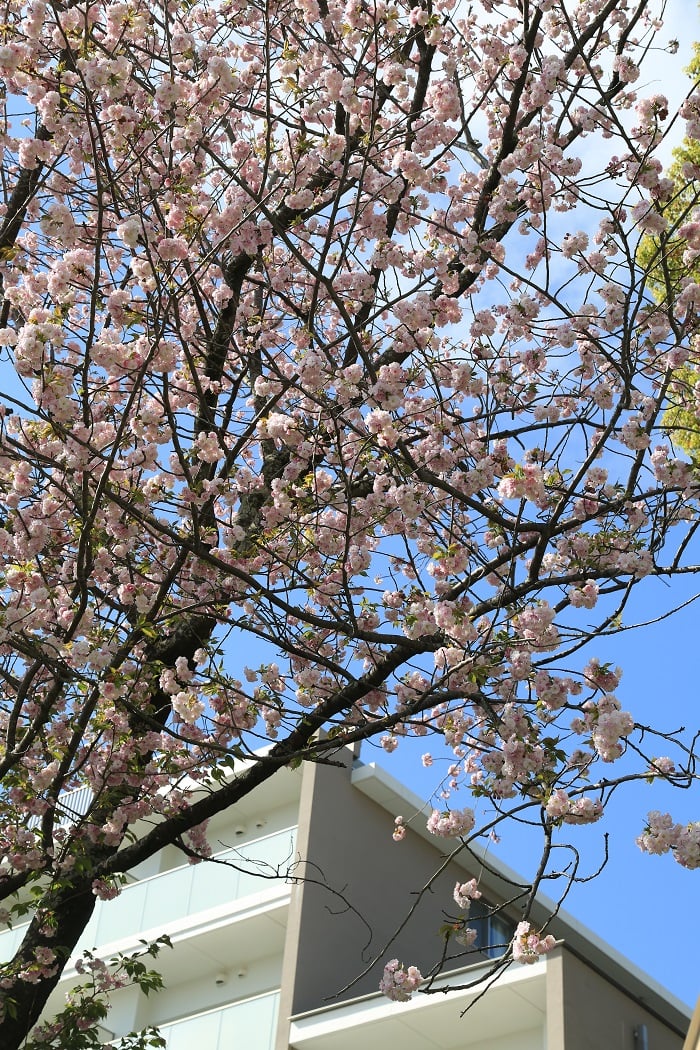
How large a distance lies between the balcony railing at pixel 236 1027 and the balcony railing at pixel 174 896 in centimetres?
148

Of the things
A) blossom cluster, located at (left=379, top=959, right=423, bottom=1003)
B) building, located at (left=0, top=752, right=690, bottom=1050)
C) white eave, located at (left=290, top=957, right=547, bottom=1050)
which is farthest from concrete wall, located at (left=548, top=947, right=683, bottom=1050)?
blossom cluster, located at (left=379, top=959, right=423, bottom=1003)

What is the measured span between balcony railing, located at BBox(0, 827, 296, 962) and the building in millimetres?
23

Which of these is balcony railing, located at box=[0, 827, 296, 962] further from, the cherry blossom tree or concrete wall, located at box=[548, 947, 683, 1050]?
the cherry blossom tree

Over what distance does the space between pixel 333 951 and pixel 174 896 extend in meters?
2.76

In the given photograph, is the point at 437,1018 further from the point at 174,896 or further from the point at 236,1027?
the point at 174,896

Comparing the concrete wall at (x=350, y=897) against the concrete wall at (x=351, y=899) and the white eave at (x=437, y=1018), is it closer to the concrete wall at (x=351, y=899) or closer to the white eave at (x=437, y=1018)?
the concrete wall at (x=351, y=899)

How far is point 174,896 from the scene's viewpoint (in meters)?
15.6

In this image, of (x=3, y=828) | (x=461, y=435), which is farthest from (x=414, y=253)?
(x=3, y=828)

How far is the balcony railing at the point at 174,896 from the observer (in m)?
14.9

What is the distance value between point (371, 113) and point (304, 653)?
2.59 metres

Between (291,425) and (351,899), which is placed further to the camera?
(351,899)

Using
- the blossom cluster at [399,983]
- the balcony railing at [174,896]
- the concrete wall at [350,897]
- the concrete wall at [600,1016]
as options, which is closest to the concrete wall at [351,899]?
the concrete wall at [350,897]

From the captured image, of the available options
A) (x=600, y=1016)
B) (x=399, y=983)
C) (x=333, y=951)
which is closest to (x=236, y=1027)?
(x=333, y=951)

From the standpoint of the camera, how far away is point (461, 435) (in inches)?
220
